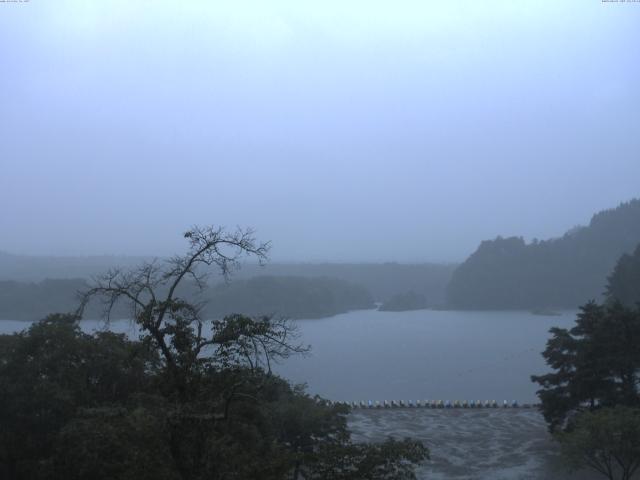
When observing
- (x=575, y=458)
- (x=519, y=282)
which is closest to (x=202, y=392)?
(x=575, y=458)

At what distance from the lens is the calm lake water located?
26641 millimetres

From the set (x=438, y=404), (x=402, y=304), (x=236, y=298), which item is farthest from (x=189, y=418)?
(x=402, y=304)

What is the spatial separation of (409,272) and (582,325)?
79.0m

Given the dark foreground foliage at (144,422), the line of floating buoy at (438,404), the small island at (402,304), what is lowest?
the line of floating buoy at (438,404)

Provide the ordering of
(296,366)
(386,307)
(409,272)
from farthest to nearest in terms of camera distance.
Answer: (409,272) < (386,307) < (296,366)

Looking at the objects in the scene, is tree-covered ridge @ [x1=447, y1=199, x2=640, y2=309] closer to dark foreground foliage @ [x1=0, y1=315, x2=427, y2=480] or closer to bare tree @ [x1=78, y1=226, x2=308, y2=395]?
dark foreground foliage @ [x1=0, y1=315, x2=427, y2=480]

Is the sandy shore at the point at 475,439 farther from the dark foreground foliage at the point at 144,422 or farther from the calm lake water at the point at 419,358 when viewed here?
the dark foreground foliage at the point at 144,422

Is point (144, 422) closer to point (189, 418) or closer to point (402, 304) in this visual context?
point (189, 418)

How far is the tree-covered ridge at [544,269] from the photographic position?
69.8 metres

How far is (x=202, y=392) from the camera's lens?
5.22m

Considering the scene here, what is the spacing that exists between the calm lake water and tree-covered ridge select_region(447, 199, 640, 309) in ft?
45.2

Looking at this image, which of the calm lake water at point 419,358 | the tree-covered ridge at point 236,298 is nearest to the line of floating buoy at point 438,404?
the calm lake water at point 419,358

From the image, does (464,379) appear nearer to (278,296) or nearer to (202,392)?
(202,392)

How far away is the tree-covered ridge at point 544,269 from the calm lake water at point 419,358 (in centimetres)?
1378
